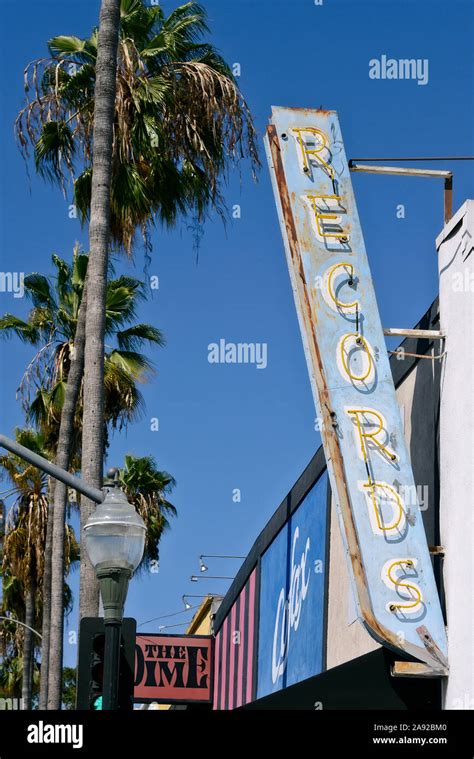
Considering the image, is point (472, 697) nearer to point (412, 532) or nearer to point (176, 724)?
point (412, 532)

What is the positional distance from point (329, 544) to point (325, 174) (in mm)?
5260

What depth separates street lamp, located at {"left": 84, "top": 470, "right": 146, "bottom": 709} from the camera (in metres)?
10.3

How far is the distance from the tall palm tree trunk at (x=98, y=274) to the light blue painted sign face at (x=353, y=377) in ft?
10.4

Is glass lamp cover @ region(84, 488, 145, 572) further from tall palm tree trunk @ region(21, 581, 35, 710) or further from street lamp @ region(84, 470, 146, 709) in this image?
tall palm tree trunk @ region(21, 581, 35, 710)

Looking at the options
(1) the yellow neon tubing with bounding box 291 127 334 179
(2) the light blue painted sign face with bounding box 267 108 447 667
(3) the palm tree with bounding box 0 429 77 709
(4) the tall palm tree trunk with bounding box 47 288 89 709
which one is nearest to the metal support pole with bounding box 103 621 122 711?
(2) the light blue painted sign face with bounding box 267 108 447 667

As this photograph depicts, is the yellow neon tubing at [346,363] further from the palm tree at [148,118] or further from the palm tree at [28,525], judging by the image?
the palm tree at [28,525]

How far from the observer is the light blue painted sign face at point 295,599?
17000 mm

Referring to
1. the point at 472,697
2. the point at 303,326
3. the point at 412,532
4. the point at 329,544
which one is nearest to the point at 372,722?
the point at 472,697

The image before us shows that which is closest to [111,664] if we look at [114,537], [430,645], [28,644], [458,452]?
[114,537]

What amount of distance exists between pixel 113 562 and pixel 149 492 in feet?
90.9

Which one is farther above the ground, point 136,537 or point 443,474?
point 443,474

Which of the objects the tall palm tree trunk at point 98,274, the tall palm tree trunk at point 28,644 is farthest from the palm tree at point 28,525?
the tall palm tree trunk at point 98,274

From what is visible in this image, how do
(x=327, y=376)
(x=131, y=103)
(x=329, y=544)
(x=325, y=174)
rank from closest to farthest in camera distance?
(x=327, y=376)
(x=325, y=174)
(x=329, y=544)
(x=131, y=103)

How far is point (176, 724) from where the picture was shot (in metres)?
11.0
